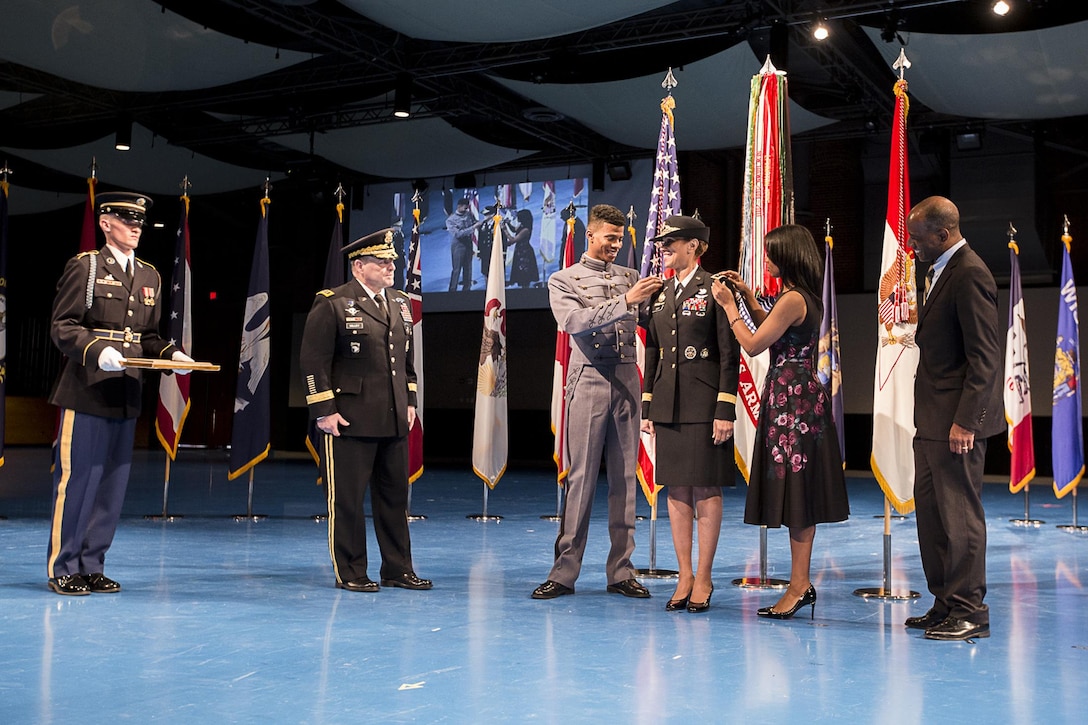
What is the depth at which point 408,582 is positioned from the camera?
4.98 meters

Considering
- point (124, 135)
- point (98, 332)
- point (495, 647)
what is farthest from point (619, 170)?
point (495, 647)

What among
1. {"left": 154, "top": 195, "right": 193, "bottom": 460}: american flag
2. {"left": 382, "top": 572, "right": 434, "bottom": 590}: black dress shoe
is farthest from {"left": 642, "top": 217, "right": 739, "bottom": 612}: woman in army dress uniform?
{"left": 154, "top": 195, "right": 193, "bottom": 460}: american flag

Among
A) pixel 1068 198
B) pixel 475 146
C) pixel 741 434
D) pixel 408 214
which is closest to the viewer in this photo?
pixel 741 434

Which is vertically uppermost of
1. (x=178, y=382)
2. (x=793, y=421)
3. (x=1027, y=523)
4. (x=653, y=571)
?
(x=178, y=382)

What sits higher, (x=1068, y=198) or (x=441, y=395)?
(x=1068, y=198)

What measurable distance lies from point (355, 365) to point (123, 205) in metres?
1.25

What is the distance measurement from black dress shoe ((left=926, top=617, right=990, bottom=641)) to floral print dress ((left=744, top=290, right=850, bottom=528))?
21.3 inches

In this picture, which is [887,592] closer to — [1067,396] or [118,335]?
[118,335]

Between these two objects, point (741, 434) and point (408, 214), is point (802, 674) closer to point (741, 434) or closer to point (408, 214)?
point (741, 434)

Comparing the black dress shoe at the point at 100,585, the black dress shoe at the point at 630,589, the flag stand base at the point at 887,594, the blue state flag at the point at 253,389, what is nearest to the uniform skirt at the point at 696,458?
the black dress shoe at the point at 630,589

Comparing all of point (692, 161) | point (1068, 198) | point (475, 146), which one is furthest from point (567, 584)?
point (1068, 198)

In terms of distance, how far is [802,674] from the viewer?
3.28m

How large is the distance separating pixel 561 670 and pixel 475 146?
452 inches

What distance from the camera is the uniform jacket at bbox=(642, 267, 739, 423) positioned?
4.38 meters
